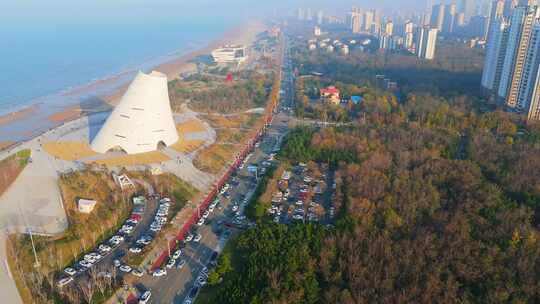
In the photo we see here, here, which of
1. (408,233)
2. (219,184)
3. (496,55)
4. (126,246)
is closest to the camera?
(408,233)

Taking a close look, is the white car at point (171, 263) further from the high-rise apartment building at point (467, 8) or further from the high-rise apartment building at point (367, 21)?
the high-rise apartment building at point (467, 8)

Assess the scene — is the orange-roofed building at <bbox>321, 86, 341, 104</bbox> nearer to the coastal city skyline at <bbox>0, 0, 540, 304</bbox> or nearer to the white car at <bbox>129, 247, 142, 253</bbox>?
the coastal city skyline at <bbox>0, 0, 540, 304</bbox>

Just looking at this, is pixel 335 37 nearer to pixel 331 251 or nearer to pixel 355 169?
pixel 355 169

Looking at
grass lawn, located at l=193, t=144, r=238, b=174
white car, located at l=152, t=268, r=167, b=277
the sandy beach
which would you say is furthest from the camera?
the sandy beach

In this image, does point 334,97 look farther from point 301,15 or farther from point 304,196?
point 301,15

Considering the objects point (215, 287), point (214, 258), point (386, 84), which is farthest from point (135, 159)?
point (386, 84)

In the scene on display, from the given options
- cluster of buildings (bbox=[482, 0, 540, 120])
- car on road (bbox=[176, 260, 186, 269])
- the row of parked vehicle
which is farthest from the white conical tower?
cluster of buildings (bbox=[482, 0, 540, 120])
